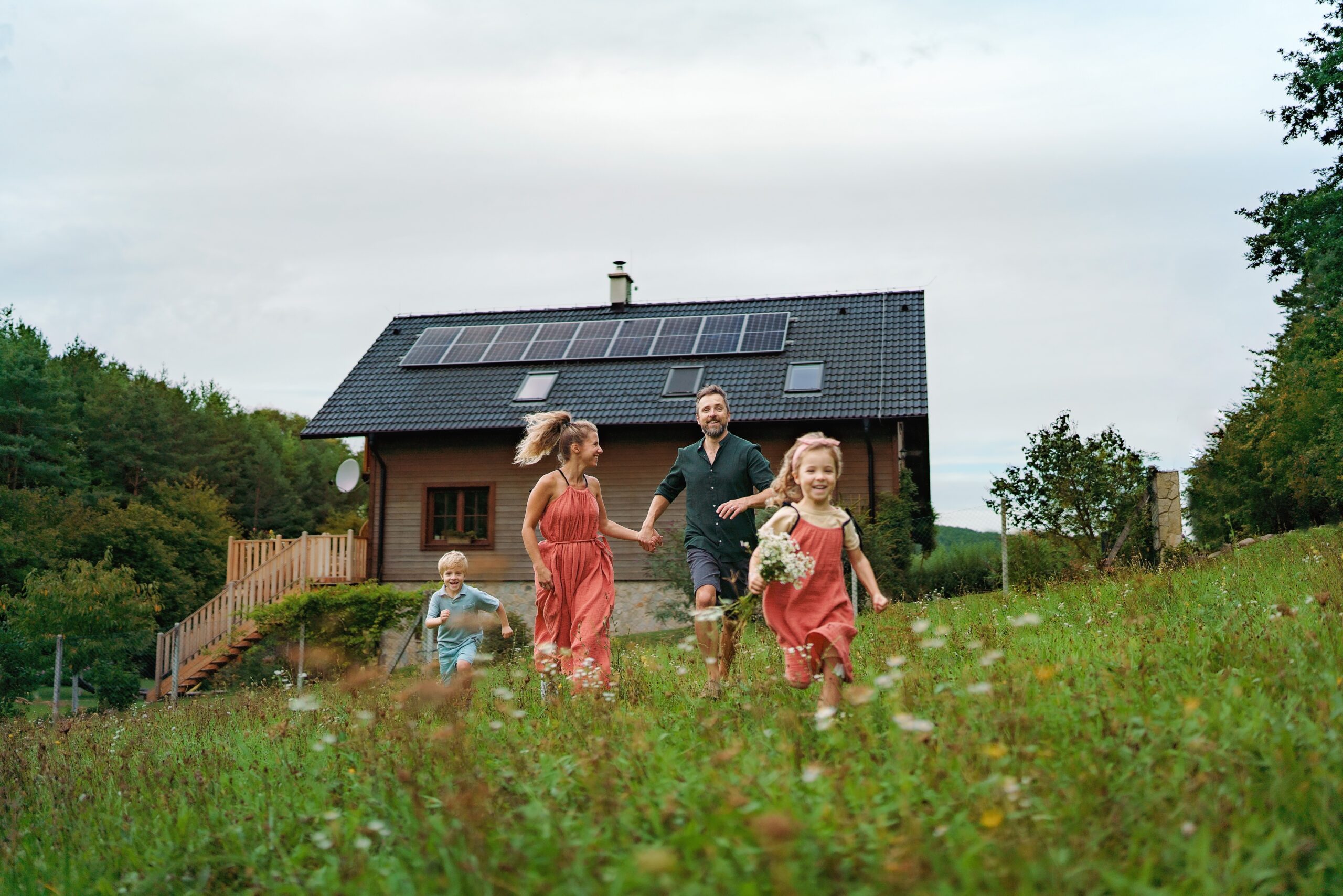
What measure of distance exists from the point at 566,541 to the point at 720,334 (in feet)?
48.2

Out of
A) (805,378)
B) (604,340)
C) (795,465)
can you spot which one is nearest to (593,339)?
(604,340)

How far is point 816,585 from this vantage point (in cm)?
488

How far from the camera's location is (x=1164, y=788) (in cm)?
305

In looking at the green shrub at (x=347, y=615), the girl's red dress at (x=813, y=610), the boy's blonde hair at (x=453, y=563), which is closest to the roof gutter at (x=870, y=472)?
the green shrub at (x=347, y=615)

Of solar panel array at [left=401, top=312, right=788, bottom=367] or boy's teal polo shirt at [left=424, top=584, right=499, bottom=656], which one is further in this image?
solar panel array at [left=401, top=312, right=788, bottom=367]

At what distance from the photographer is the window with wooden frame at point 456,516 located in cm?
2030

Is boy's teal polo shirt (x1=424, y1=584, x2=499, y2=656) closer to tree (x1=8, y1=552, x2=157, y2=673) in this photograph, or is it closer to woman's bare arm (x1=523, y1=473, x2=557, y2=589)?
woman's bare arm (x1=523, y1=473, x2=557, y2=589)

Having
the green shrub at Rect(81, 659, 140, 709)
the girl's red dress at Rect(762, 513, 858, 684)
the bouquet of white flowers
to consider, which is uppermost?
the bouquet of white flowers

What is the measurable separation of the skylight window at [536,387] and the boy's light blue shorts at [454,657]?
39.5ft

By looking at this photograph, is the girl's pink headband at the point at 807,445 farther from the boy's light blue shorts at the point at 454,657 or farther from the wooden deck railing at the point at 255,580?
the wooden deck railing at the point at 255,580

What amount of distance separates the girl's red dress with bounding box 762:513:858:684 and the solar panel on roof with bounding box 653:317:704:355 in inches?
615

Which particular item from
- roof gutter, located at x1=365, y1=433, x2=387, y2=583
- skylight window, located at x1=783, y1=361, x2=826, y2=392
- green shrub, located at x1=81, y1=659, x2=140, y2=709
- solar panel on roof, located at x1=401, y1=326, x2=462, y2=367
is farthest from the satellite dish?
skylight window, located at x1=783, y1=361, x2=826, y2=392

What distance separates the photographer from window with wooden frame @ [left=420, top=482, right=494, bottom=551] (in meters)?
20.3

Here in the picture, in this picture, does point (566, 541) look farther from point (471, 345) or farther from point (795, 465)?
point (471, 345)
